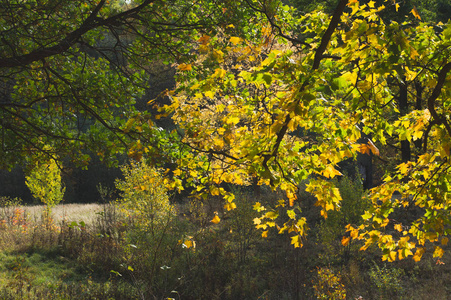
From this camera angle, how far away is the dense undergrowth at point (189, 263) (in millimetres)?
6664

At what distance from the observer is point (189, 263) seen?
7.93m

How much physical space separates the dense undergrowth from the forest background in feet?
0.19

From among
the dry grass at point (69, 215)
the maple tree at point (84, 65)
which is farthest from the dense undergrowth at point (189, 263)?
the maple tree at point (84, 65)

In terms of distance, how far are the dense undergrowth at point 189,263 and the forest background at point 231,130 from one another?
2.3 inches

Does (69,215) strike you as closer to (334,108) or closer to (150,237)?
(150,237)

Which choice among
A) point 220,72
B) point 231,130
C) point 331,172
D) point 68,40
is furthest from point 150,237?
point 220,72

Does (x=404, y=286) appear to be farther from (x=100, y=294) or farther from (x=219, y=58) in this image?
(x=219, y=58)

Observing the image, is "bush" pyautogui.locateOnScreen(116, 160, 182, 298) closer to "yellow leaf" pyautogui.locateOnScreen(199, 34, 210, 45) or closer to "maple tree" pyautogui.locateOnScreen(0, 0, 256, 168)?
"maple tree" pyautogui.locateOnScreen(0, 0, 256, 168)

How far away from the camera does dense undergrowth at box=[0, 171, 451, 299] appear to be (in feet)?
21.9

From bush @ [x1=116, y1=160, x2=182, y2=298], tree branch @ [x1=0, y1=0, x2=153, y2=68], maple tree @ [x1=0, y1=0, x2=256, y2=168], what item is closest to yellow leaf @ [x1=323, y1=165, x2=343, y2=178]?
maple tree @ [x1=0, y1=0, x2=256, y2=168]

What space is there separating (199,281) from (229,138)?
19.7ft

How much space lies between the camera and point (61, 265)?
8.50 metres

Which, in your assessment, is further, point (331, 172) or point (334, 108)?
point (334, 108)

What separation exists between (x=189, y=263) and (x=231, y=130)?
5785 millimetres
